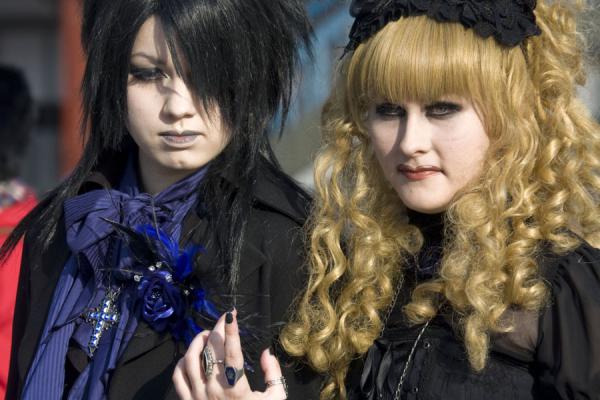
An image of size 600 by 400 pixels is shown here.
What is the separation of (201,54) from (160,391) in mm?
868

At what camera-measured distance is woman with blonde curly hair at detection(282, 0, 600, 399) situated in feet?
6.97

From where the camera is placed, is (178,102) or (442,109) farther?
(178,102)

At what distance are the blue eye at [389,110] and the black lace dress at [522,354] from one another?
383mm

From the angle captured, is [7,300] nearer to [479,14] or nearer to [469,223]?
[469,223]

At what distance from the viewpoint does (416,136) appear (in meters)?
2.25

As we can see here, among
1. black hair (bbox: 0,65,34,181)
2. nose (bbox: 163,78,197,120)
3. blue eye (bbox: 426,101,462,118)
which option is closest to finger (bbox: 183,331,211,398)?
nose (bbox: 163,78,197,120)

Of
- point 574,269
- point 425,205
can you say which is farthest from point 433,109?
point 574,269

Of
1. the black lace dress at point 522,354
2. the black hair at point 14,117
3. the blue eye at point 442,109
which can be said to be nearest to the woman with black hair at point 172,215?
the black lace dress at point 522,354

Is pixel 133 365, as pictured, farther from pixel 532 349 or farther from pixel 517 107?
pixel 517 107

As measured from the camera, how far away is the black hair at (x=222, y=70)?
2451 mm

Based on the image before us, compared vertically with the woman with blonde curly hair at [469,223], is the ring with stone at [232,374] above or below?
A: below

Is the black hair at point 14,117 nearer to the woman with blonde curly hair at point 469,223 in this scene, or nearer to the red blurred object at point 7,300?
the red blurred object at point 7,300

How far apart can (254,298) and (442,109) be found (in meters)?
0.68

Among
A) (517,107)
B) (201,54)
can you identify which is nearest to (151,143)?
(201,54)
